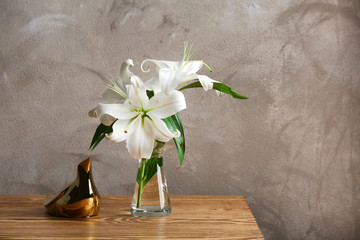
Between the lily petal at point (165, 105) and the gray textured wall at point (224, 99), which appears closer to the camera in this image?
the lily petal at point (165, 105)

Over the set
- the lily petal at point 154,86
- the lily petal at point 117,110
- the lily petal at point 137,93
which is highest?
the lily petal at point 154,86

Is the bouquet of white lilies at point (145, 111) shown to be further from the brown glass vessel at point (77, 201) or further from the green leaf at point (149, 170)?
the brown glass vessel at point (77, 201)

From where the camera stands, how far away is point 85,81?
4.87ft

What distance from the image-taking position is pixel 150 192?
3.81 feet

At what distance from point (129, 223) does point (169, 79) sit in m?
0.36

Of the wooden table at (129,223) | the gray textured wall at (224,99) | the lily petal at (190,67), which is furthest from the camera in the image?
the gray textured wall at (224,99)

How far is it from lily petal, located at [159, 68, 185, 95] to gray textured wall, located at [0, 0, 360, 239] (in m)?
0.41

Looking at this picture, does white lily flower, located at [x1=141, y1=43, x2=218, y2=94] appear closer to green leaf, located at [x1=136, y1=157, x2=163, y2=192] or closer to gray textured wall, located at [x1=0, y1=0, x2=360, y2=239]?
green leaf, located at [x1=136, y1=157, x2=163, y2=192]

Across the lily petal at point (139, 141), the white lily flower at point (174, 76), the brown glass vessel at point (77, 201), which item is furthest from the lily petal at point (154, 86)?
the brown glass vessel at point (77, 201)

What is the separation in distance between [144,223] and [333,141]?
2.32ft

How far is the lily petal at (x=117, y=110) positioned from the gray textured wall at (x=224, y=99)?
1.40 ft

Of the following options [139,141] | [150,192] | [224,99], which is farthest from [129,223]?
[224,99]

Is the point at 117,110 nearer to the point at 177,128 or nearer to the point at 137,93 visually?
the point at 137,93

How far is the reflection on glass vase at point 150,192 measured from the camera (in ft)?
3.80
